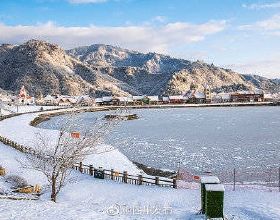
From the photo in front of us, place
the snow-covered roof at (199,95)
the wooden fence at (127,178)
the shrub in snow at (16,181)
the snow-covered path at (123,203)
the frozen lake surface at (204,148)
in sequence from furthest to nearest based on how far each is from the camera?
1. the snow-covered roof at (199,95)
2. the frozen lake surface at (204,148)
3. the shrub in snow at (16,181)
4. the wooden fence at (127,178)
5. the snow-covered path at (123,203)

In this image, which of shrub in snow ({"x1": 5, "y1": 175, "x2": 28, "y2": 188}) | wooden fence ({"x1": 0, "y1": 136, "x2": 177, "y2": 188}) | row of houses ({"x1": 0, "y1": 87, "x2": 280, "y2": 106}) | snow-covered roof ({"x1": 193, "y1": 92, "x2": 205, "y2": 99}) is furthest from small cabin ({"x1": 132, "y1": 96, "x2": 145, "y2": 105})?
shrub in snow ({"x1": 5, "y1": 175, "x2": 28, "y2": 188})

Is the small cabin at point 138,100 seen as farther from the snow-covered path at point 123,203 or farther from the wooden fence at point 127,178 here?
the snow-covered path at point 123,203

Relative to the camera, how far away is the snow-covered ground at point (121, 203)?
677 inches

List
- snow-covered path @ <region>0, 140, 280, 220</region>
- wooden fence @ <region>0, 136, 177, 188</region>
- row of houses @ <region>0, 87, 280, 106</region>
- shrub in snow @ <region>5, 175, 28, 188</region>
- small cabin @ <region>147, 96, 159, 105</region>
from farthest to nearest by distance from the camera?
small cabin @ <region>147, 96, 159, 105</region>, row of houses @ <region>0, 87, 280, 106</region>, shrub in snow @ <region>5, 175, 28, 188</region>, wooden fence @ <region>0, 136, 177, 188</region>, snow-covered path @ <region>0, 140, 280, 220</region>

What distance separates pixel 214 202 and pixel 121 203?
759 centimetres

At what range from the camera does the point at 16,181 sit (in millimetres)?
28594

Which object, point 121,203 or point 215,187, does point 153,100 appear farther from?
point 215,187

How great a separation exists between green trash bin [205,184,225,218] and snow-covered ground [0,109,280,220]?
3.91 ft

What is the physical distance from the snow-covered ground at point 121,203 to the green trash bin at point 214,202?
1.19 meters

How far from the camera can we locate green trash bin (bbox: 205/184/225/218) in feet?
52.6

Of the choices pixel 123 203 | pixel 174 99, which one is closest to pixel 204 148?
pixel 123 203

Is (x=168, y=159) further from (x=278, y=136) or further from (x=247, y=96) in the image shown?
(x=247, y=96)

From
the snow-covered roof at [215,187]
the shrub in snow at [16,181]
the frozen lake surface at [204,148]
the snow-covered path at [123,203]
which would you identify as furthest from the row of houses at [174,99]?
the snow-covered roof at [215,187]

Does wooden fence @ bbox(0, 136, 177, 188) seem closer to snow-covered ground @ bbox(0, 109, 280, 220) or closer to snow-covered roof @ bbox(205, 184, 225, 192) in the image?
snow-covered ground @ bbox(0, 109, 280, 220)
